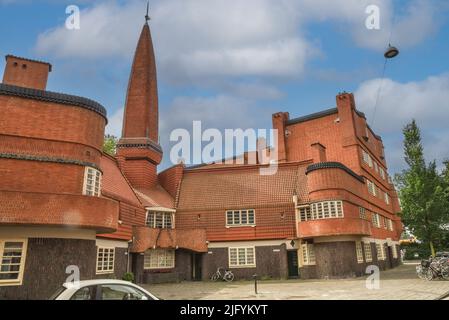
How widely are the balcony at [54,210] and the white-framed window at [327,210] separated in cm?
1649

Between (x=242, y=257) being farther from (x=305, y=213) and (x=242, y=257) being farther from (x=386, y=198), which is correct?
(x=386, y=198)

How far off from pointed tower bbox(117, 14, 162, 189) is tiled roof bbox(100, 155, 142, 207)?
5.74ft

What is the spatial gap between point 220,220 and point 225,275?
470 centimetres

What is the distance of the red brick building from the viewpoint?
52.0 feet

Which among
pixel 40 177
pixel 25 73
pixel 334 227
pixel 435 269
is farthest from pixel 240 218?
pixel 25 73

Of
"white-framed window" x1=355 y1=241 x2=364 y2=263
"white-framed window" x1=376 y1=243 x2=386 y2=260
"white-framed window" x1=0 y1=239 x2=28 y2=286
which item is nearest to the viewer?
"white-framed window" x1=0 y1=239 x2=28 y2=286

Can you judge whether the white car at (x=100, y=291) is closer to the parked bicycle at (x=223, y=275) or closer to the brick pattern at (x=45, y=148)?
the brick pattern at (x=45, y=148)

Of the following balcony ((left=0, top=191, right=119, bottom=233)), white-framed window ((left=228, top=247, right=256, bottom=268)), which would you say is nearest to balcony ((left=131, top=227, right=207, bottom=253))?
white-framed window ((left=228, top=247, right=256, bottom=268))

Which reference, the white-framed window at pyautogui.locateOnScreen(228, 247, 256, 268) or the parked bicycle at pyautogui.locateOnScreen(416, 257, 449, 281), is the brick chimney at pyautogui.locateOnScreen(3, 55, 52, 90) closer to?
the white-framed window at pyautogui.locateOnScreen(228, 247, 256, 268)

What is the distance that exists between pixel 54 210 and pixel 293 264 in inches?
786

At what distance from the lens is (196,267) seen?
98.6 ft

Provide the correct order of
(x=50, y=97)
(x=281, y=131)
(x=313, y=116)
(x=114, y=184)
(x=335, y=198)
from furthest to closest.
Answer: (x=281, y=131), (x=313, y=116), (x=335, y=198), (x=114, y=184), (x=50, y=97)

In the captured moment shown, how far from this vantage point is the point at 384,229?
39562 mm

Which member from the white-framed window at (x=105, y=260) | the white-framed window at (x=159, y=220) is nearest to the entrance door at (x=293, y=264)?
the white-framed window at (x=159, y=220)
